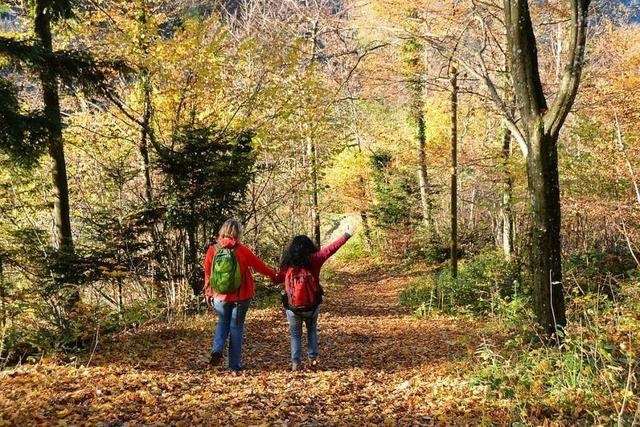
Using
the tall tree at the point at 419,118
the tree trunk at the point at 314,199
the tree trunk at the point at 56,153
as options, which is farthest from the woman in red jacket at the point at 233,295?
the tall tree at the point at 419,118

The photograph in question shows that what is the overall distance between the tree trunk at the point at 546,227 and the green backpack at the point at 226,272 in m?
3.33

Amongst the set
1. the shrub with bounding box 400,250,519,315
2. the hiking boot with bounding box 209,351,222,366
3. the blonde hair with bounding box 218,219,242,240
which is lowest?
the shrub with bounding box 400,250,519,315

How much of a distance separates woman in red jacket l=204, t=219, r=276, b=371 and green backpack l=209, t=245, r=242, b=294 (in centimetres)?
6

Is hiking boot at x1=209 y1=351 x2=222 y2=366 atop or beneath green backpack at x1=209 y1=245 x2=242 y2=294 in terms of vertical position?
beneath

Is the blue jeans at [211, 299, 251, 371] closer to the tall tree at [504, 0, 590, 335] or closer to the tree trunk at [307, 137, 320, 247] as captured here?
the tall tree at [504, 0, 590, 335]

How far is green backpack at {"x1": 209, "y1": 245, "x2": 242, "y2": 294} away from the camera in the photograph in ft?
18.3

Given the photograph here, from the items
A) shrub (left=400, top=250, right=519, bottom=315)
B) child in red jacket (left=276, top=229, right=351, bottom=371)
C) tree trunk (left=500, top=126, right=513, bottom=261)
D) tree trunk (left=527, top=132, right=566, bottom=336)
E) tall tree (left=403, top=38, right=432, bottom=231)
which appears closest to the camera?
tree trunk (left=527, top=132, right=566, bottom=336)

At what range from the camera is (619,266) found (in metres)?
9.84

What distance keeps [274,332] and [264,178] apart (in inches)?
216

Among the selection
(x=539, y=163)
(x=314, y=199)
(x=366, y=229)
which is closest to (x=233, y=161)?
(x=539, y=163)

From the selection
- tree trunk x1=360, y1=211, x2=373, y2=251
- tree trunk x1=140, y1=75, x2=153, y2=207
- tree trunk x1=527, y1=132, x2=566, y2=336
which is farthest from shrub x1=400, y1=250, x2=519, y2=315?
tree trunk x1=360, y1=211, x2=373, y2=251

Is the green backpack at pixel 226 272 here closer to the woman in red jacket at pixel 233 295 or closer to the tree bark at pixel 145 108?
the woman in red jacket at pixel 233 295

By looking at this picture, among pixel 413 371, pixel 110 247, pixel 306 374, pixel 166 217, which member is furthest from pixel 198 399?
pixel 166 217

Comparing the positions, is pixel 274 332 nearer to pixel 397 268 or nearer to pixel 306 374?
pixel 306 374
